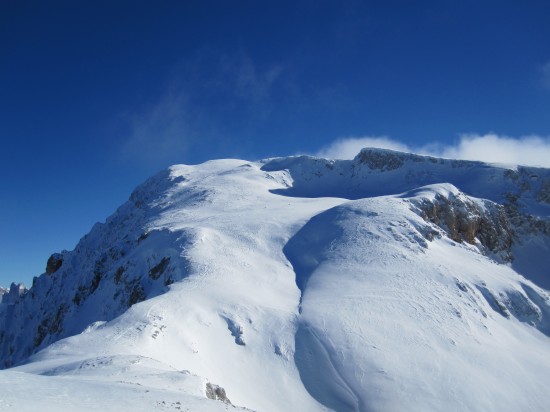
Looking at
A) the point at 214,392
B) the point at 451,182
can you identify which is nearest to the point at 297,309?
the point at 214,392

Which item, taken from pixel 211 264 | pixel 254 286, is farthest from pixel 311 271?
pixel 211 264

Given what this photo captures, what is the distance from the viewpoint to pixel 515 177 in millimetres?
76062

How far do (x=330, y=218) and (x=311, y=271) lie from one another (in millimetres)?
12553

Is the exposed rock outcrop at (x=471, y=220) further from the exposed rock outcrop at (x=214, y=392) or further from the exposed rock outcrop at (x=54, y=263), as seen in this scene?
the exposed rock outcrop at (x=54, y=263)

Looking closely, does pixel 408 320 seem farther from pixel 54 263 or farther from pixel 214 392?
pixel 54 263

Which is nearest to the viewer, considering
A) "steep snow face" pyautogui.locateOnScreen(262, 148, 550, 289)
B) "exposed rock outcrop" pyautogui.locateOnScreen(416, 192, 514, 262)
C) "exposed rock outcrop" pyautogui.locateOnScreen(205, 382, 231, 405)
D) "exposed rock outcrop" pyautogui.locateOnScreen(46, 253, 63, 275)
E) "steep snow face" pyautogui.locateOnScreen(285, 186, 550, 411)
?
"exposed rock outcrop" pyautogui.locateOnScreen(205, 382, 231, 405)

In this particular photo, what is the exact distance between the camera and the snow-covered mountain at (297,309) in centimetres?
2077

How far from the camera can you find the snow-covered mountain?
2077 centimetres

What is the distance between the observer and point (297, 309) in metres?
32.7

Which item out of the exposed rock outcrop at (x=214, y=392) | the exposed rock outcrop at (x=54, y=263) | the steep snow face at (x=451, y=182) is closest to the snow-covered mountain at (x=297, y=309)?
the exposed rock outcrop at (x=214, y=392)

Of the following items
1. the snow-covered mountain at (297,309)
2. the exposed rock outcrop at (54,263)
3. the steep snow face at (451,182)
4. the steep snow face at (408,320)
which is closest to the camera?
the snow-covered mountain at (297,309)

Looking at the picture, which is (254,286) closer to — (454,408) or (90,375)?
(454,408)

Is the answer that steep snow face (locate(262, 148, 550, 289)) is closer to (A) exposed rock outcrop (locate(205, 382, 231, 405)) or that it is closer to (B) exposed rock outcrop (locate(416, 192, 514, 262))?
(B) exposed rock outcrop (locate(416, 192, 514, 262))

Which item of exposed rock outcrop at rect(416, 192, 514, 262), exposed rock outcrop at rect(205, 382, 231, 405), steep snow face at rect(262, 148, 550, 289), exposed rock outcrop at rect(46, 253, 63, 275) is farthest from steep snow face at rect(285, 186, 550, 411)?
exposed rock outcrop at rect(46, 253, 63, 275)
